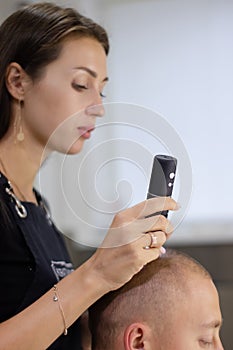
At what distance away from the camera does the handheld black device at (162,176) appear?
0.99 meters

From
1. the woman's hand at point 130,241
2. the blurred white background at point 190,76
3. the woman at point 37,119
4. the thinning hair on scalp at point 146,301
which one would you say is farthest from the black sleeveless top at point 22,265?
the blurred white background at point 190,76

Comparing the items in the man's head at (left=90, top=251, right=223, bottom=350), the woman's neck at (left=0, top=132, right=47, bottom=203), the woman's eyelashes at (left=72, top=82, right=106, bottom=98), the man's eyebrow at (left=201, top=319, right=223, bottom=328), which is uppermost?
the woman's eyelashes at (left=72, top=82, right=106, bottom=98)

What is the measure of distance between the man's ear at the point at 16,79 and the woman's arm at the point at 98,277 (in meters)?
0.42

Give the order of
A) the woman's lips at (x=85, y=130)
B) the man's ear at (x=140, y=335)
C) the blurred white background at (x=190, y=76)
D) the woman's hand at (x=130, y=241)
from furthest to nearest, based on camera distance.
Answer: the blurred white background at (x=190, y=76)
the woman's lips at (x=85, y=130)
the man's ear at (x=140, y=335)
the woman's hand at (x=130, y=241)

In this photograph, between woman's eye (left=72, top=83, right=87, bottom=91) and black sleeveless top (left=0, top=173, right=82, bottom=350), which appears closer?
black sleeveless top (left=0, top=173, right=82, bottom=350)

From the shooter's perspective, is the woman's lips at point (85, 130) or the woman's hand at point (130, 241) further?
the woman's lips at point (85, 130)

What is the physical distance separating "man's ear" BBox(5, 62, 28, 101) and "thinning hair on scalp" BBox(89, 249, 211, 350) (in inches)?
17.0

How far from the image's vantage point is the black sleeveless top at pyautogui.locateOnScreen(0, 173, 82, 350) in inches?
45.1

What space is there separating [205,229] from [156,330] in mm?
1626

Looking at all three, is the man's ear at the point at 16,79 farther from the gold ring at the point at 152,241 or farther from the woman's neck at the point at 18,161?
the gold ring at the point at 152,241

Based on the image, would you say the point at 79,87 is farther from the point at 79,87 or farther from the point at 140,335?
the point at 140,335

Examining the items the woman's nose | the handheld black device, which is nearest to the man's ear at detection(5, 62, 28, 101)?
the woman's nose

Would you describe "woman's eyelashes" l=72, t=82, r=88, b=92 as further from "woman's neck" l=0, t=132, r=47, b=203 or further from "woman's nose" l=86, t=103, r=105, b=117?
"woman's neck" l=0, t=132, r=47, b=203

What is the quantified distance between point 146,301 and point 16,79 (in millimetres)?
505
